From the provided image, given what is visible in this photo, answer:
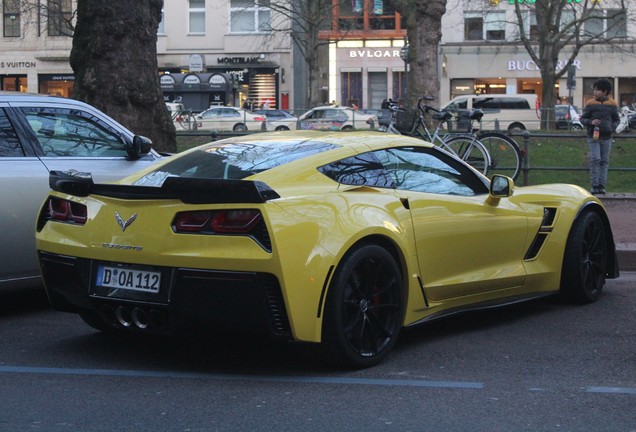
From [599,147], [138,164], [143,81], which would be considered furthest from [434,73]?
[138,164]

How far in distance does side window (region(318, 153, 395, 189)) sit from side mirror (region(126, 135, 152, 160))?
2344mm

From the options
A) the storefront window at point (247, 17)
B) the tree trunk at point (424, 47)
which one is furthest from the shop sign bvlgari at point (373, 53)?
the tree trunk at point (424, 47)

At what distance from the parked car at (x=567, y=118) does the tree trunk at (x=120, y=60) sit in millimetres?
25047

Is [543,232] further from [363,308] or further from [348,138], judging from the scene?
[363,308]

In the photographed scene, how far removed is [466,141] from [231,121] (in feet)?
85.6

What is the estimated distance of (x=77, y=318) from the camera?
7.32m

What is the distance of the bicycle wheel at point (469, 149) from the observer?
44.4 feet

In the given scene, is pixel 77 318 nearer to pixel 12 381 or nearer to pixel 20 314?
pixel 20 314

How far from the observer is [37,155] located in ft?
24.5

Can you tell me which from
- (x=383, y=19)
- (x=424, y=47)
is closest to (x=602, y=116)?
(x=424, y=47)

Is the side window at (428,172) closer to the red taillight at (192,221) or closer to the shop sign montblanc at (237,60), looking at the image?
the red taillight at (192,221)

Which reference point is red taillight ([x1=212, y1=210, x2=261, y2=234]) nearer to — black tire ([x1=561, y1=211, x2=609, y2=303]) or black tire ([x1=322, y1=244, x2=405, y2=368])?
black tire ([x1=322, y1=244, x2=405, y2=368])

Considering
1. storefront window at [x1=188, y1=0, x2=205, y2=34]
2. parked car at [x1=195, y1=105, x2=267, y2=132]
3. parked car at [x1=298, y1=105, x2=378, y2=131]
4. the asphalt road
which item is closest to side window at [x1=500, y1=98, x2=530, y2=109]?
parked car at [x1=298, y1=105, x2=378, y2=131]

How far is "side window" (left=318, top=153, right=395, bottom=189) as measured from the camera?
19.7 feet
